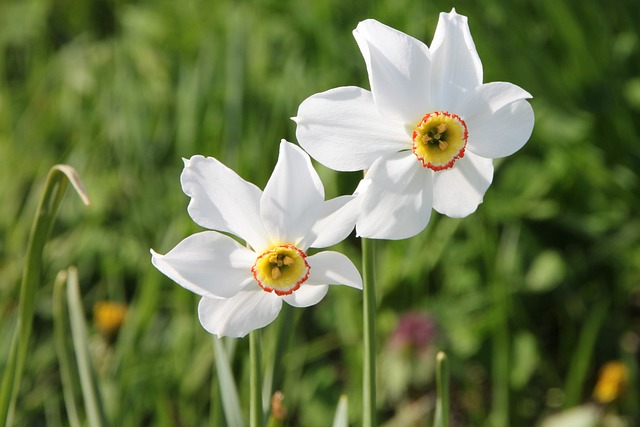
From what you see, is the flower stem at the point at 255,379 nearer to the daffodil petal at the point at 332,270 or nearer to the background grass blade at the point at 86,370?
the daffodil petal at the point at 332,270

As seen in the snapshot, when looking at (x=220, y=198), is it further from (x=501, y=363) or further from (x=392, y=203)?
(x=501, y=363)

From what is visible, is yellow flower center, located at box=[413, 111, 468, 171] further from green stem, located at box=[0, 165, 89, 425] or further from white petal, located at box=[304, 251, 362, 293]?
green stem, located at box=[0, 165, 89, 425]

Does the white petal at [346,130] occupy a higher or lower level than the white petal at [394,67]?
lower

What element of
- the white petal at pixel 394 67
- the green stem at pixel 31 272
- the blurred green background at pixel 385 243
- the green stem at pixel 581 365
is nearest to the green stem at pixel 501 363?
the blurred green background at pixel 385 243

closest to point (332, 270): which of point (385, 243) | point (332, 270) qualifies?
point (332, 270)

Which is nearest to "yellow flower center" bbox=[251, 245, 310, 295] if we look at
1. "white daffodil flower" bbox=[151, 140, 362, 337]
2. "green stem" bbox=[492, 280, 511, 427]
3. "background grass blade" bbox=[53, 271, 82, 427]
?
"white daffodil flower" bbox=[151, 140, 362, 337]
